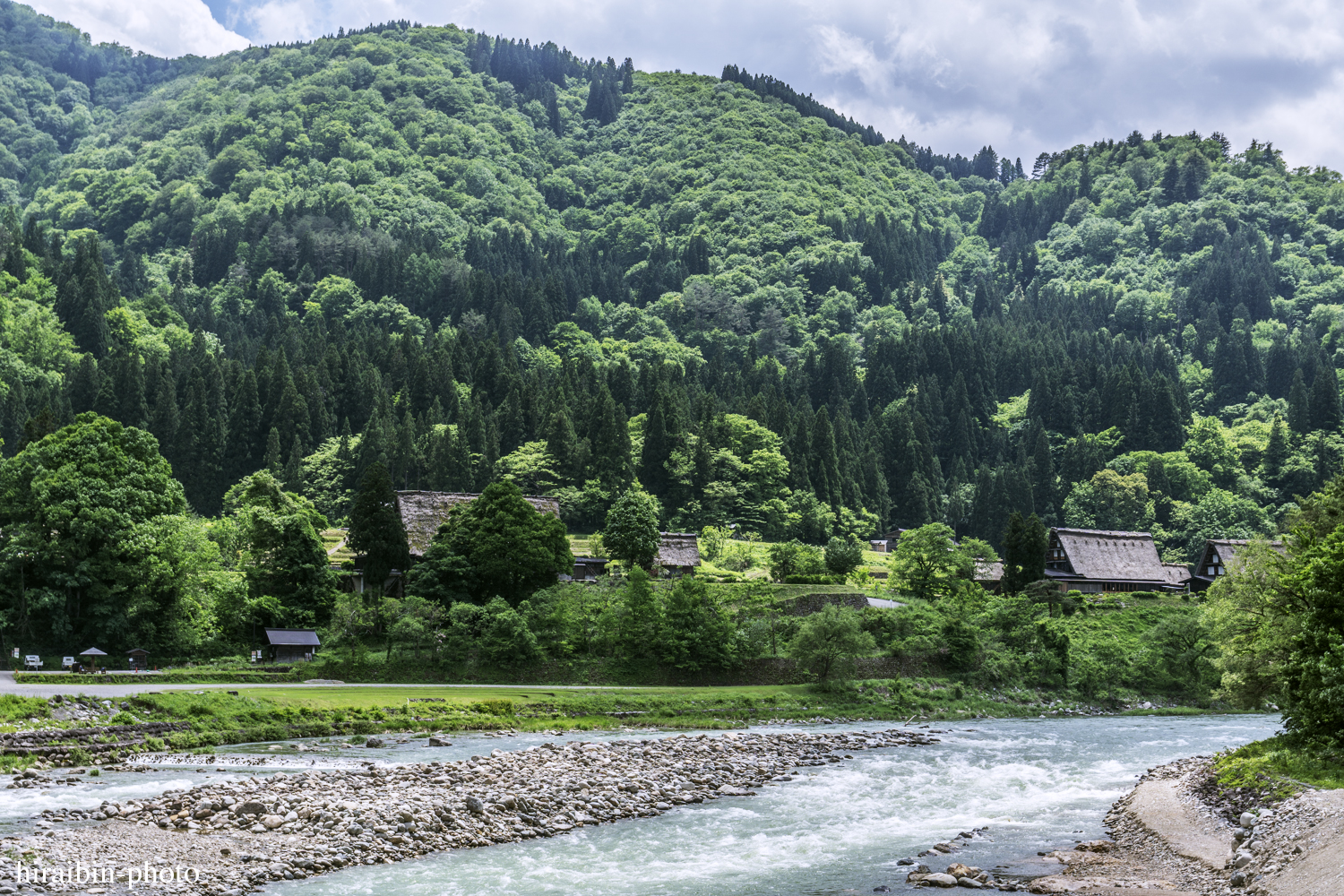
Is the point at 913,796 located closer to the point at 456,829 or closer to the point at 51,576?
the point at 456,829

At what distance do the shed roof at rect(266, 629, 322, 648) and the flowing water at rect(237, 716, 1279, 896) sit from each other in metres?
20.8

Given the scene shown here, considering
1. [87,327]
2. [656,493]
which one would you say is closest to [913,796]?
[656,493]

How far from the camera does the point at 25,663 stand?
53.1 m

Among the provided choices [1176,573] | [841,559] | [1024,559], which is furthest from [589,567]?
[1176,573]

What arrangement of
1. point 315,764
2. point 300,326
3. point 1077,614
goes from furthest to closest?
point 300,326 → point 1077,614 → point 315,764

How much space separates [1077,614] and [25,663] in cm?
6983

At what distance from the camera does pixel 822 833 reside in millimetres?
31109

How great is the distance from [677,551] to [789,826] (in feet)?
216

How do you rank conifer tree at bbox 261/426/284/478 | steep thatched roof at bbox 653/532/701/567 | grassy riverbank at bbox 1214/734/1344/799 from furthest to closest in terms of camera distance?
conifer tree at bbox 261/426/284/478 < steep thatched roof at bbox 653/532/701/567 < grassy riverbank at bbox 1214/734/1344/799

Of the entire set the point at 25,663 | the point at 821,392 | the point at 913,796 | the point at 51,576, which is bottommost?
the point at 913,796

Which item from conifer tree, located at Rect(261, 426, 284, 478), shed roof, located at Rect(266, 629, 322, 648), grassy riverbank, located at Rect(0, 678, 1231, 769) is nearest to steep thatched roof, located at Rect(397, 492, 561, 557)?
shed roof, located at Rect(266, 629, 322, 648)

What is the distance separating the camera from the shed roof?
62.0 meters

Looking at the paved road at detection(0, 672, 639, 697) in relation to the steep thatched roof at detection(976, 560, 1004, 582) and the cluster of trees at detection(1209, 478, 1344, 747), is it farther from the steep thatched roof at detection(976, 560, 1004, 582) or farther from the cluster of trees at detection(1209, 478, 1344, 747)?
the steep thatched roof at detection(976, 560, 1004, 582)

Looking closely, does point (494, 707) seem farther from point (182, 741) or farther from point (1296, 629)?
point (1296, 629)
